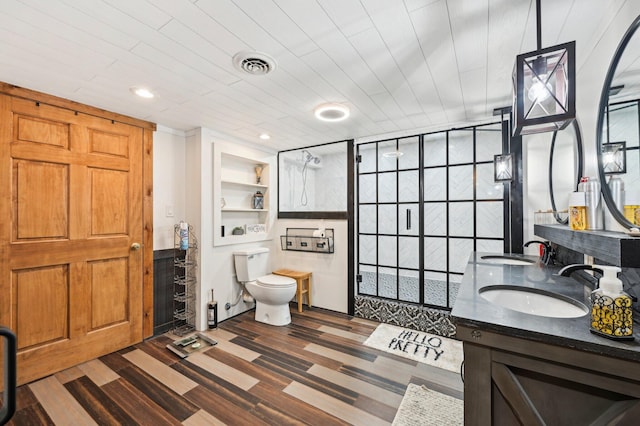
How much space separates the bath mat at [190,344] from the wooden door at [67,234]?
1.40ft

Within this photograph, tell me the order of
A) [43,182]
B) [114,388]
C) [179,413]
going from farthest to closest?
1. [43,182]
2. [114,388]
3. [179,413]

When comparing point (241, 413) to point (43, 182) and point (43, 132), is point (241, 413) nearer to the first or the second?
point (43, 182)

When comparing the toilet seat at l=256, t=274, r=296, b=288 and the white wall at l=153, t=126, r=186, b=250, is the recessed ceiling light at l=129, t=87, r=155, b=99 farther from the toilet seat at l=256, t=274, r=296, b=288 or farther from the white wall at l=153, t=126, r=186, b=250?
the toilet seat at l=256, t=274, r=296, b=288

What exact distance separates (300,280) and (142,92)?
2.56 meters

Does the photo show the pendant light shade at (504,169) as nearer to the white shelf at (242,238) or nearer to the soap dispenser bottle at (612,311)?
the soap dispenser bottle at (612,311)

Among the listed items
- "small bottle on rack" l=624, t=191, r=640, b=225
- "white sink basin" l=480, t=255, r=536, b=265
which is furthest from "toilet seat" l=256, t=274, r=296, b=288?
"small bottle on rack" l=624, t=191, r=640, b=225

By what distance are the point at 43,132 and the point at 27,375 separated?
1869 mm

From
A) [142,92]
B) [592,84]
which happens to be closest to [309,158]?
[142,92]

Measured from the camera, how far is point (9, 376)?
0.82 meters

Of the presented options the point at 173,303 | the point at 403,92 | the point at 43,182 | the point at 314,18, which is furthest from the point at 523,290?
the point at 43,182

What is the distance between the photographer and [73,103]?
230 cm

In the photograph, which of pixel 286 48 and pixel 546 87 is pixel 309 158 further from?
pixel 546 87

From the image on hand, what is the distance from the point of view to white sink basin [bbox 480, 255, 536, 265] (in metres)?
2.15

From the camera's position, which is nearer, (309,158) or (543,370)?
(543,370)
